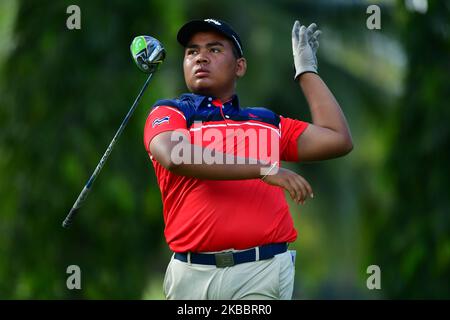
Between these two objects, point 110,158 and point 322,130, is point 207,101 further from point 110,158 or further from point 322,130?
point 110,158

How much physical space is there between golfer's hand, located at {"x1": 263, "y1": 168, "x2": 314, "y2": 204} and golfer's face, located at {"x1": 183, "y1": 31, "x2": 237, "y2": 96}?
2.64 feet

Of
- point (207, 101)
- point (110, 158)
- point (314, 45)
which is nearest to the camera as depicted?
point (207, 101)

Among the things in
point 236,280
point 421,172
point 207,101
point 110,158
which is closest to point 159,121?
point 207,101

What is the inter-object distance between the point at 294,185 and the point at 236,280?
0.63 m

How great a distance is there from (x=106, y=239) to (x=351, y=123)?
7507 mm

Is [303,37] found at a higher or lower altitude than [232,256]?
higher

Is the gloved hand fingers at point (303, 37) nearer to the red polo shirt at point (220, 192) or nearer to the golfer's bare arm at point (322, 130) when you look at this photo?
the golfer's bare arm at point (322, 130)

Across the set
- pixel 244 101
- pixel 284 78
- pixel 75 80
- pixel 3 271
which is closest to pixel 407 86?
pixel 75 80

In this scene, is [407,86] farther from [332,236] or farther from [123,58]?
[332,236]

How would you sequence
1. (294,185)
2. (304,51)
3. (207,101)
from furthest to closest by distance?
(304,51) < (207,101) < (294,185)

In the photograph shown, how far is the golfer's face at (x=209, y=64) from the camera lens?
512 cm

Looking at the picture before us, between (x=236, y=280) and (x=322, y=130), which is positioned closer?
(x=236, y=280)

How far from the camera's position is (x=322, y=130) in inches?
201

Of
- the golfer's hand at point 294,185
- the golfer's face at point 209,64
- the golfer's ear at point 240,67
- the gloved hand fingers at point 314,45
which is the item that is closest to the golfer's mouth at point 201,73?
the golfer's face at point 209,64
